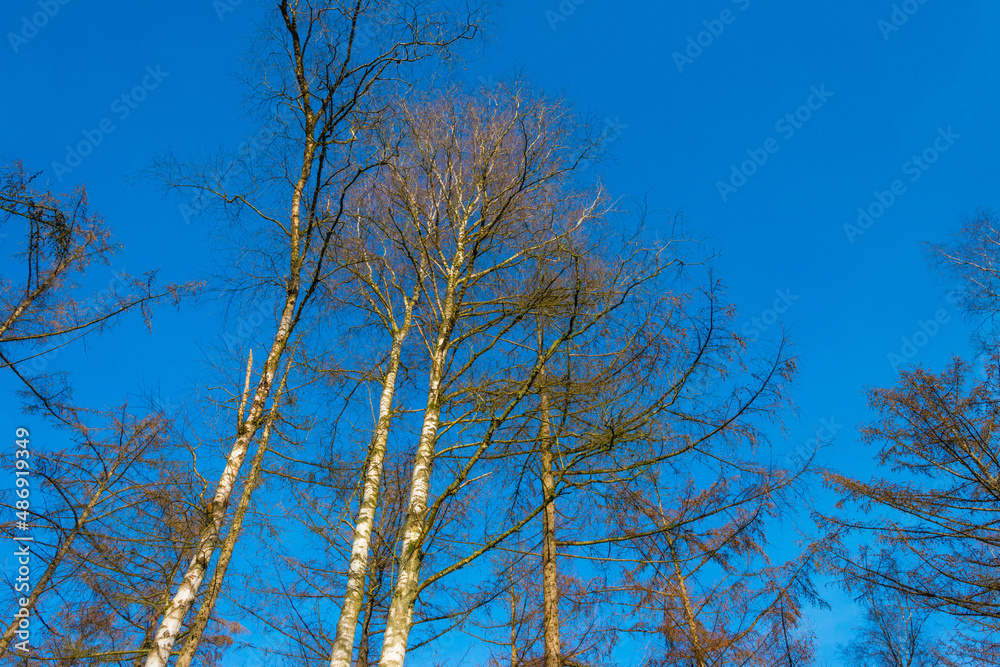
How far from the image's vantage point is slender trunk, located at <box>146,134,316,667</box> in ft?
13.0

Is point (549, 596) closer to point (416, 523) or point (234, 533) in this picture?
point (416, 523)

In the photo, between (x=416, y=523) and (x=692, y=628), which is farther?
(x=692, y=628)

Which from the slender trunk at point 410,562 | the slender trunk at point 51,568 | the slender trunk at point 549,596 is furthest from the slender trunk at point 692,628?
the slender trunk at point 51,568

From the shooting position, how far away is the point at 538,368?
4.06 meters

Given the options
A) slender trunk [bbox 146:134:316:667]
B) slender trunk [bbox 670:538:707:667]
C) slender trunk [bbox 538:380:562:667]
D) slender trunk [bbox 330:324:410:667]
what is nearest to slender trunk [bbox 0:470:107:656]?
slender trunk [bbox 146:134:316:667]

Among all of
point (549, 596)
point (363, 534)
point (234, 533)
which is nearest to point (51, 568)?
point (234, 533)

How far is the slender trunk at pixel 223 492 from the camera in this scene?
395 cm

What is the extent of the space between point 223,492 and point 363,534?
4.49 feet

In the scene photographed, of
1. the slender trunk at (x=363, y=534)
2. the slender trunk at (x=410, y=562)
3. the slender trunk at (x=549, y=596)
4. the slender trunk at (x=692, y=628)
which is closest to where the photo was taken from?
the slender trunk at (x=410, y=562)

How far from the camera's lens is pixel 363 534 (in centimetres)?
526

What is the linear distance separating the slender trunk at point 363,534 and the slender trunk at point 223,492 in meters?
1.20

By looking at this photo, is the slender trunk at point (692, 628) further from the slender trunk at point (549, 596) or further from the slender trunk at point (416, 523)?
the slender trunk at point (416, 523)

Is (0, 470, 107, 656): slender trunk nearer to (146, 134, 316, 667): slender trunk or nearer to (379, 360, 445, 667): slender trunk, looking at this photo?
(146, 134, 316, 667): slender trunk

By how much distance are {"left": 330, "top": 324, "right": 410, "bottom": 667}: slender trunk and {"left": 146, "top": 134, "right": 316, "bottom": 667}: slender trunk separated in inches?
47.1
